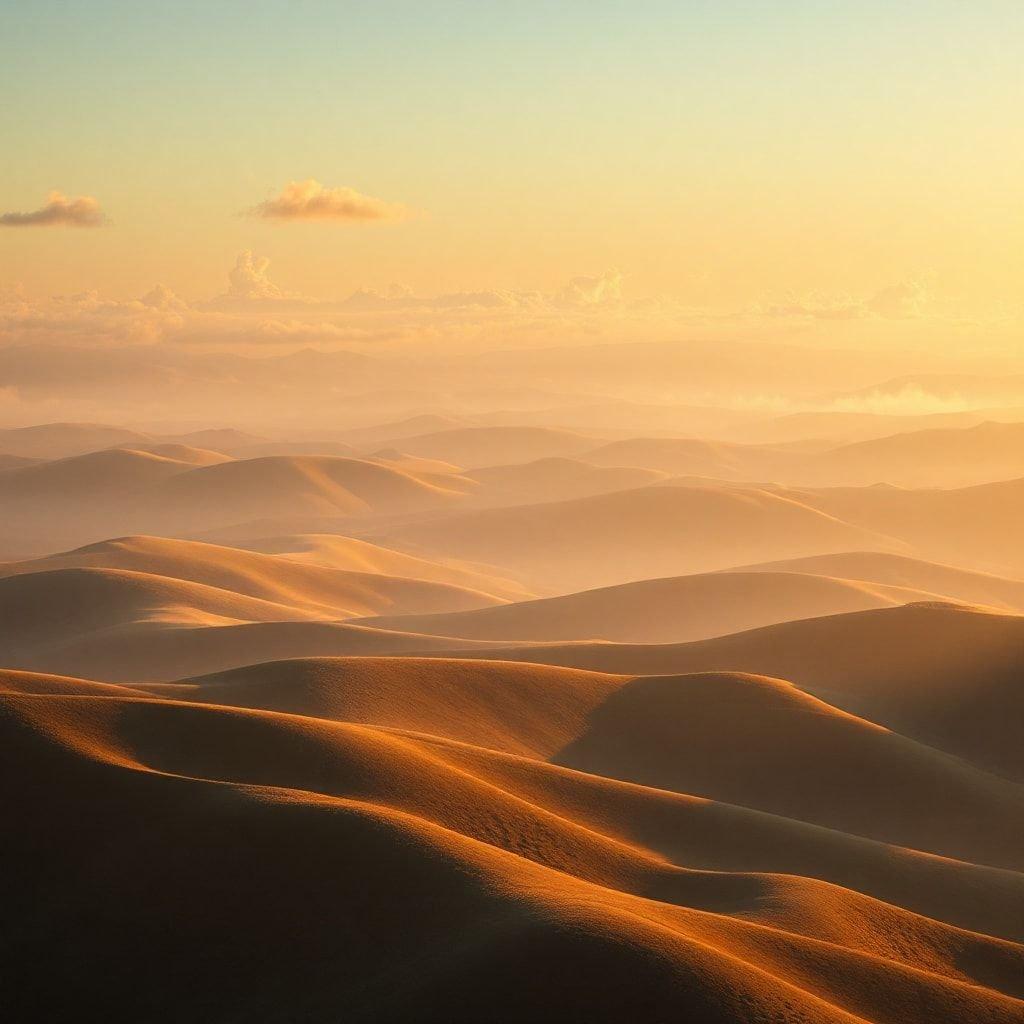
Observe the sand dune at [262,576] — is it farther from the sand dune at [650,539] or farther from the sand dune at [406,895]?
the sand dune at [406,895]

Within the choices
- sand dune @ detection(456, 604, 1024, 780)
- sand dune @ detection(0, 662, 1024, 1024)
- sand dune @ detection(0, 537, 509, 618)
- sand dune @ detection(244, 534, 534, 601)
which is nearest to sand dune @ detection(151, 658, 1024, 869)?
sand dune @ detection(456, 604, 1024, 780)

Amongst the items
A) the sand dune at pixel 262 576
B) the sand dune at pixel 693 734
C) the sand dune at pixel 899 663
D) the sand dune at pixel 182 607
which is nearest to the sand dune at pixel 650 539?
the sand dune at pixel 262 576

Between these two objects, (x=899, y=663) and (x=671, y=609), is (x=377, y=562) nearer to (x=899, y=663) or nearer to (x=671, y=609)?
(x=671, y=609)

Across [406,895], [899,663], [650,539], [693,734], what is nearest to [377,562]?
[650,539]

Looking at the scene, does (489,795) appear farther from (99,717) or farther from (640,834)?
(99,717)

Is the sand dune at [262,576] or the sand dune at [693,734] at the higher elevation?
the sand dune at [693,734]
